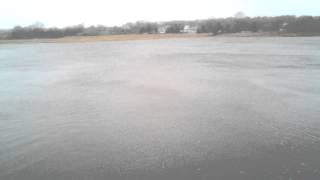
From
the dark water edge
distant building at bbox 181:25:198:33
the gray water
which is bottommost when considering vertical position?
the dark water edge

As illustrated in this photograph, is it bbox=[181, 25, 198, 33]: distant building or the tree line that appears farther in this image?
bbox=[181, 25, 198, 33]: distant building

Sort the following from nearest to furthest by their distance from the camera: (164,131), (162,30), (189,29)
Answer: (164,131) → (189,29) → (162,30)

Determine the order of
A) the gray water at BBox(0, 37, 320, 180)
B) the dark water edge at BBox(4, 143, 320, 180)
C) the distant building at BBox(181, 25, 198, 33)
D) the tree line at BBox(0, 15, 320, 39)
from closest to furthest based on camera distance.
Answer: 1. the dark water edge at BBox(4, 143, 320, 180)
2. the gray water at BBox(0, 37, 320, 180)
3. the tree line at BBox(0, 15, 320, 39)
4. the distant building at BBox(181, 25, 198, 33)

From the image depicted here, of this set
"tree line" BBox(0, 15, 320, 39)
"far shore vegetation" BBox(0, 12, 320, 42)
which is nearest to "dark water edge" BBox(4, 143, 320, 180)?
"far shore vegetation" BBox(0, 12, 320, 42)

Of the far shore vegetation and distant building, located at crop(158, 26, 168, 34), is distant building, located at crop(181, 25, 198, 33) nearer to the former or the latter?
the far shore vegetation

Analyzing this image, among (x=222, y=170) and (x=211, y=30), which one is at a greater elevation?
(x=211, y=30)

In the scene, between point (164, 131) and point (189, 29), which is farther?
point (189, 29)

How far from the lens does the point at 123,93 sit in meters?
14.8

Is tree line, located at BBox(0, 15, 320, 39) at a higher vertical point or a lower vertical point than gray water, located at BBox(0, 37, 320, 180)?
higher

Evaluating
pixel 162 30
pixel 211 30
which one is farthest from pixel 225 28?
pixel 162 30

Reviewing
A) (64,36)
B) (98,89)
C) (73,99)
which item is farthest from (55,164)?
(64,36)

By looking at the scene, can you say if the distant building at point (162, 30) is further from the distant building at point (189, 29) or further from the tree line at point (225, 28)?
the distant building at point (189, 29)

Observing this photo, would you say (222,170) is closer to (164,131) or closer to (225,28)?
(164,131)

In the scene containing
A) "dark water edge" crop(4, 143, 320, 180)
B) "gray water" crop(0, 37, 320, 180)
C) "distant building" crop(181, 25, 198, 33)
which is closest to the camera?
"dark water edge" crop(4, 143, 320, 180)
